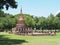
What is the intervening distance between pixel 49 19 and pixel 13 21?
1559 centimetres

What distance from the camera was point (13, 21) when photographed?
Answer: 3676 inches

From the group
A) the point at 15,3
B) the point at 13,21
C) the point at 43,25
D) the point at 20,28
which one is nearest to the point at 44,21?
the point at 43,25

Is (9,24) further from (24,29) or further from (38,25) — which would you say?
(24,29)

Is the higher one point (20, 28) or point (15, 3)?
point (15, 3)


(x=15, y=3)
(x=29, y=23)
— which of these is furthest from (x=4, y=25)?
(x=15, y=3)

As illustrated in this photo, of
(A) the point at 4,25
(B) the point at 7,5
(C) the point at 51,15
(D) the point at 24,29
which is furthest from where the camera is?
(C) the point at 51,15

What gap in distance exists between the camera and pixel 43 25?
318 ft

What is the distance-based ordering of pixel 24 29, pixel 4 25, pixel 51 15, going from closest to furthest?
1. pixel 24 29
2. pixel 4 25
3. pixel 51 15

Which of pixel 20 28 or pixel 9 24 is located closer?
pixel 20 28

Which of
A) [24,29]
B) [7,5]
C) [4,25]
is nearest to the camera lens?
[7,5]

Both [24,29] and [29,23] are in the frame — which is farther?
[29,23]

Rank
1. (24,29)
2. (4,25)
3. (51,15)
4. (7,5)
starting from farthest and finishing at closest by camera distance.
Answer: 1. (51,15)
2. (4,25)
3. (24,29)
4. (7,5)

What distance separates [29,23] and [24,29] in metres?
35.2

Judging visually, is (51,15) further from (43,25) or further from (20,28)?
(20,28)
